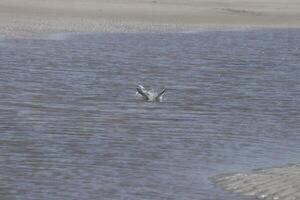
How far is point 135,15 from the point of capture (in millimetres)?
38656

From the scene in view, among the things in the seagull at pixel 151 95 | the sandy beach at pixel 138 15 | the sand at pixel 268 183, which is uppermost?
the sandy beach at pixel 138 15

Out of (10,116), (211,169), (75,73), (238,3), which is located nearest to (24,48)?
(75,73)

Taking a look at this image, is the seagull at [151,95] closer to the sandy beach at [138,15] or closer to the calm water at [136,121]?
the calm water at [136,121]

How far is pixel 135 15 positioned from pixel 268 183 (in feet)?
93.4

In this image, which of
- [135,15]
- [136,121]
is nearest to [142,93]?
[136,121]

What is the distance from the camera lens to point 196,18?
39.2m

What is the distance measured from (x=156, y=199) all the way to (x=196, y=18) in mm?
29353

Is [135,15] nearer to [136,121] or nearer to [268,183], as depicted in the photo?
[136,121]

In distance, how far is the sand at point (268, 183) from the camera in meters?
9.99

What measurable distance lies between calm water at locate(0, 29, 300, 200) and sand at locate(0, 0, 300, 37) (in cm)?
657

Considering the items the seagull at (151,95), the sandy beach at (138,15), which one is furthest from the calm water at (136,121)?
the sandy beach at (138,15)

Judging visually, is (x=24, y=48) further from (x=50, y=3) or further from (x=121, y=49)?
(x=50, y=3)

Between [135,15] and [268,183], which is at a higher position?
[135,15]

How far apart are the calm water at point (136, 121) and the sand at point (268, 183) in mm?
217
